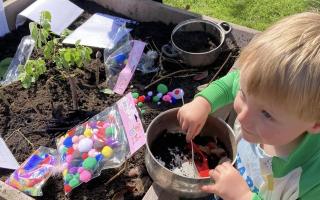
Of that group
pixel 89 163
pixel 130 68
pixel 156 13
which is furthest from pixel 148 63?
pixel 89 163

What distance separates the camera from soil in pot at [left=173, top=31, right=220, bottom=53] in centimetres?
247

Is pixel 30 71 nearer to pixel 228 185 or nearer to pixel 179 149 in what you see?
pixel 179 149

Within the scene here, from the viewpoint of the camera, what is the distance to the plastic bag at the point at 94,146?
72.1 inches

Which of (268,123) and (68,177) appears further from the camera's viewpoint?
(68,177)

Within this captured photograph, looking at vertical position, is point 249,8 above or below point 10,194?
below

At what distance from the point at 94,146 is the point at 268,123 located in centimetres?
93

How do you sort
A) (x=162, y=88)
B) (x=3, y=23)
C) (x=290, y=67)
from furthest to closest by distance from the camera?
(x=3, y=23) < (x=162, y=88) < (x=290, y=67)

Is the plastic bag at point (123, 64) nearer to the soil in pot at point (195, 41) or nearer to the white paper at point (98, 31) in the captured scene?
the white paper at point (98, 31)

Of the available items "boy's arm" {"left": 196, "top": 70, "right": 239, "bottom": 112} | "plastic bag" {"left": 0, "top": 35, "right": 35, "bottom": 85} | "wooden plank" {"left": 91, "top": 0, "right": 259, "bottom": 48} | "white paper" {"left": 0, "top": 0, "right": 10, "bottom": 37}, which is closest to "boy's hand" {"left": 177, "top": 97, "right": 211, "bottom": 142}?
"boy's arm" {"left": 196, "top": 70, "right": 239, "bottom": 112}

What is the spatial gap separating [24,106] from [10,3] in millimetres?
835

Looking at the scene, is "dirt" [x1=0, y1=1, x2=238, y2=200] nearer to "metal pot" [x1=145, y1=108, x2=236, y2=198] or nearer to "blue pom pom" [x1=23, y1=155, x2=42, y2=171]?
"blue pom pom" [x1=23, y1=155, x2=42, y2=171]

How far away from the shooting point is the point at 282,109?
121cm

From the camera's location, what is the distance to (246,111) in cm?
130

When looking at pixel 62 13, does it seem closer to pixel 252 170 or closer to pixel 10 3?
pixel 10 3
